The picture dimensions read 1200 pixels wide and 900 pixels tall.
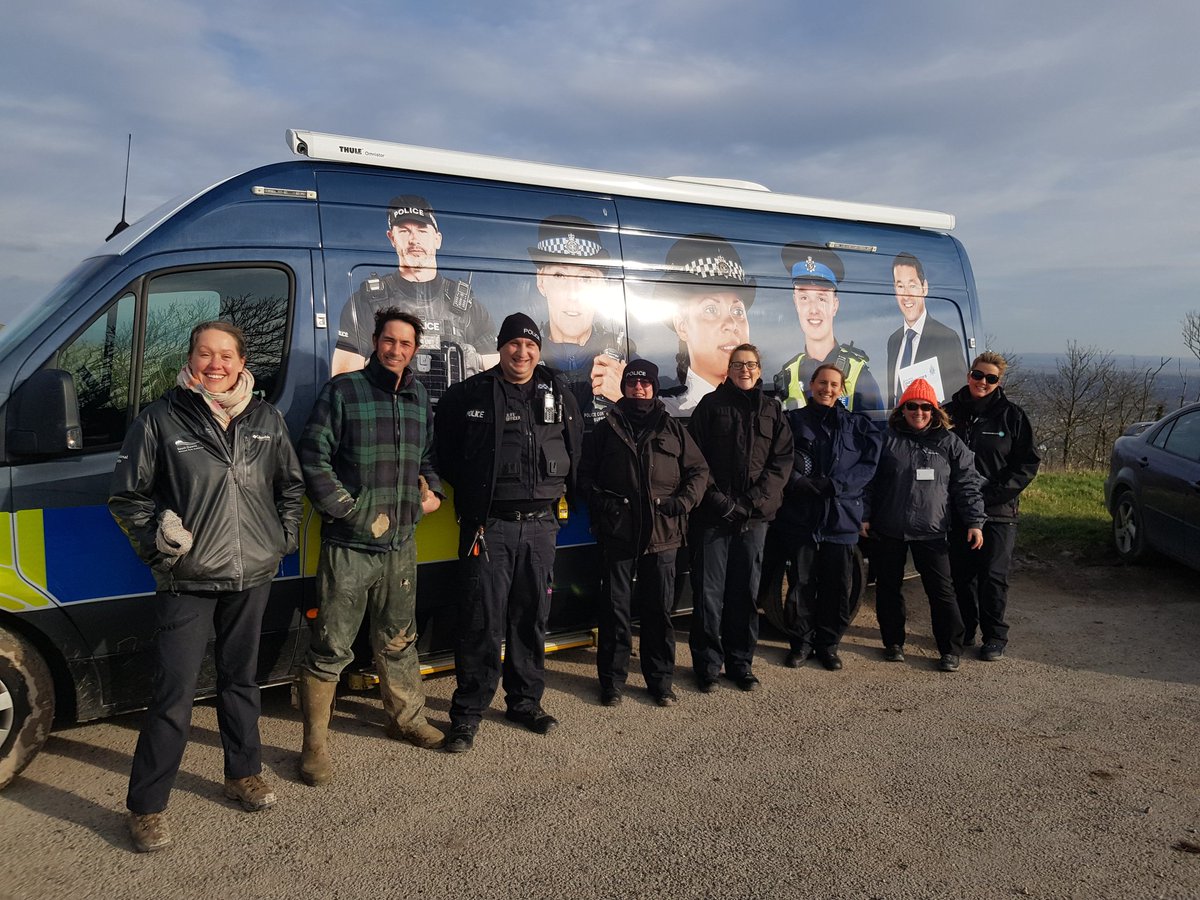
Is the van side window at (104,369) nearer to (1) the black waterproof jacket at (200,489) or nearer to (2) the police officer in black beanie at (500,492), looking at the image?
(1) the black waterproof jacket at (200,489)

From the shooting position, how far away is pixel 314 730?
3.78 metres

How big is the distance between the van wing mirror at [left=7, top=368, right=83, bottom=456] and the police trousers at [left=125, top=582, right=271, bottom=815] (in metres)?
0.77

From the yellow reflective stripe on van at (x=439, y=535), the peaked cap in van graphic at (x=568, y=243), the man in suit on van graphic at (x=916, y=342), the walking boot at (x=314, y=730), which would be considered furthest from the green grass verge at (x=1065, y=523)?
the walking boot at (x=314, y=730)

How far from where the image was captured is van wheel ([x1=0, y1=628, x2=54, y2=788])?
347cm

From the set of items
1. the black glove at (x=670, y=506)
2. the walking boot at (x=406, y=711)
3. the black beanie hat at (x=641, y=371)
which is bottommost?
the walking boot at (x=406, y=711)

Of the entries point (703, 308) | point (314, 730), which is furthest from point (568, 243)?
point (314, 730)

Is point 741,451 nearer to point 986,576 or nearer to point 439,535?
point 439,535

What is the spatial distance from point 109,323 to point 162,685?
1541mm

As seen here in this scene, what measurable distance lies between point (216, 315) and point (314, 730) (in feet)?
6.32

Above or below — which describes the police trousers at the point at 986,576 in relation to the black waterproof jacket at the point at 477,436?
below

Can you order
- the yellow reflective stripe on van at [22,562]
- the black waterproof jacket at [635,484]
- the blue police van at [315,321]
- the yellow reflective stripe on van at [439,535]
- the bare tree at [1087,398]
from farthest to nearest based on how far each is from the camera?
the bare tree at [1087,398] < the black waterproof jacket at [635,484] < the yellow reflective stripe on van at [439,535] < the blue police van at [315,321] < the yellow reflective stripe on van at [22,562]

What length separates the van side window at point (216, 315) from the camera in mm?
3695

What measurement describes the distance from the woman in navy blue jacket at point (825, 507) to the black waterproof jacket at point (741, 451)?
31 centimetres

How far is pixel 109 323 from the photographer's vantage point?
3611 millimetres
